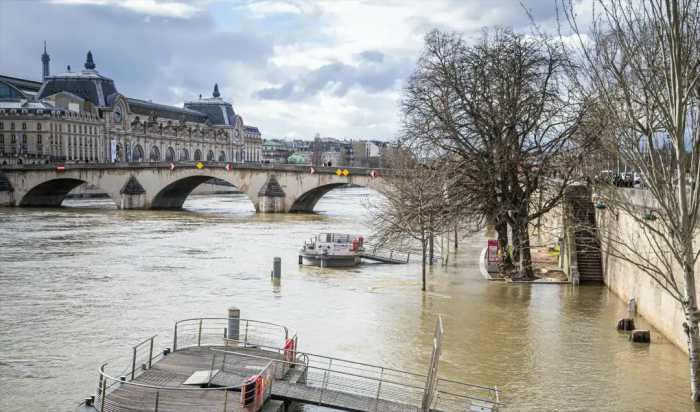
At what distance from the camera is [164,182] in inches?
3118

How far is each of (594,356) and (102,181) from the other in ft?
221

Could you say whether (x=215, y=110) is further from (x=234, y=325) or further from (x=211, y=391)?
(x=211, y=391)

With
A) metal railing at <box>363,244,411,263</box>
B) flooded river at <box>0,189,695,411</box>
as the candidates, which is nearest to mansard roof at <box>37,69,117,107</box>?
flooded river at <box>0,189,695,411</box>

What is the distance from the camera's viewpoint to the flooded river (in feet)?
60.4

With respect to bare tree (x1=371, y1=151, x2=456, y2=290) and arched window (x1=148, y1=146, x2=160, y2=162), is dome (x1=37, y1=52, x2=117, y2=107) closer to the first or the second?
arched window (x1=148, y1=146, x2=160, y2=162)

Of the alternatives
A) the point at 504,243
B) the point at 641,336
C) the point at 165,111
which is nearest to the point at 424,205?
the point at 504,243

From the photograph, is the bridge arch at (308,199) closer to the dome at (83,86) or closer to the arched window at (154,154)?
the dome at (83,86)

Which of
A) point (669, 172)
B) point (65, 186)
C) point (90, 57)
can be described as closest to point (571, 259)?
point (669, 172)

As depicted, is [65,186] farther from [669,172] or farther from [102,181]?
[669,172]

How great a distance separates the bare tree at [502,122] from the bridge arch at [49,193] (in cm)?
5454

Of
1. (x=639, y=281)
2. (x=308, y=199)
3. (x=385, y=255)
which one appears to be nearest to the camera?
(x=639, y=281)

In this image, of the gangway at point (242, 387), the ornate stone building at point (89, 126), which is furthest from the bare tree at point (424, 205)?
the ornate stone building at point (89, 126)

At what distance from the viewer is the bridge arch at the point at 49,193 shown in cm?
8231

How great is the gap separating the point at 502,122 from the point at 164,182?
176ft
